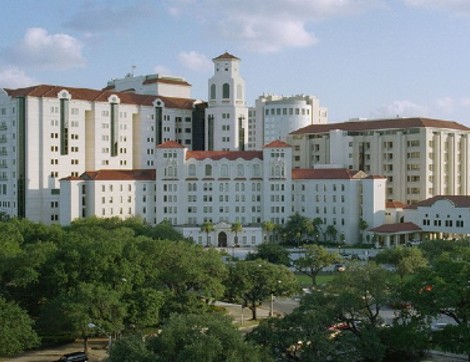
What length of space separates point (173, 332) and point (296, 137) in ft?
266

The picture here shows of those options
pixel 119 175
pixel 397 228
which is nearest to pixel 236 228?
pixel 119 175

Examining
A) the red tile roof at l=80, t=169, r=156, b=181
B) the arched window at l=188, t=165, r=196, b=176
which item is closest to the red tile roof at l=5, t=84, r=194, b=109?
the red tile roof at l=80, t=169, r=156, b=181

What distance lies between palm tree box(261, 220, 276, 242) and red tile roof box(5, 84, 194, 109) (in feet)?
92.3

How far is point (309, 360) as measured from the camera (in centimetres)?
3462

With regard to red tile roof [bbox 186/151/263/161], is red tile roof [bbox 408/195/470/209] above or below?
below

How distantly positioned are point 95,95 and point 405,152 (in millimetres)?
42154

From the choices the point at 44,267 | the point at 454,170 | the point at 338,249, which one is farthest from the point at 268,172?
the point at 44,267

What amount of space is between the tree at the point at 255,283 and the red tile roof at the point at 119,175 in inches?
1799

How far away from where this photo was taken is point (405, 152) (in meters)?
102

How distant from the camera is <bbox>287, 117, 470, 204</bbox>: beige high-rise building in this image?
101 meters

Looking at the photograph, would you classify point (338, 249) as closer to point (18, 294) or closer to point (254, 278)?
point (254, 278)

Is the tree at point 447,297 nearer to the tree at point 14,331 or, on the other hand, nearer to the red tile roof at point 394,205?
the tree at point 14,331

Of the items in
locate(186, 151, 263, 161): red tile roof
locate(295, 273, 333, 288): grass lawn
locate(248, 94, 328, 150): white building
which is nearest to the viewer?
locate(295, 273, 333, 288): grass lawn

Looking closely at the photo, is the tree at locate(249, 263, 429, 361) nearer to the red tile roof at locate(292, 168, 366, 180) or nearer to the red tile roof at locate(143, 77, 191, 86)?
the red tile roof at locate(292, 168, 366, 180)
